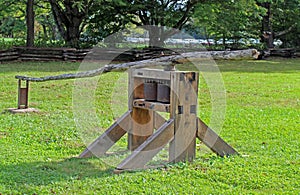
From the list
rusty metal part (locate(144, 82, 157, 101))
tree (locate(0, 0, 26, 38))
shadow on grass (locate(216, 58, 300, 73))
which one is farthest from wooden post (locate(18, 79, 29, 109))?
tree (locate(0, 0, 26, 38))

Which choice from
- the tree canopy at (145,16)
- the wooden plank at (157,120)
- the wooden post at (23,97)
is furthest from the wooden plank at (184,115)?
the tree canopy at (145,16)

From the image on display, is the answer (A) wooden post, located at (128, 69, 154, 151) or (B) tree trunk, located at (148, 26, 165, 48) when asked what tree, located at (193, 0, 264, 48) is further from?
(A) wooden post, located at (128, 69, 154, 151)

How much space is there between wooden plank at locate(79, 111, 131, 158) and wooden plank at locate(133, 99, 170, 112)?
0.73 feet

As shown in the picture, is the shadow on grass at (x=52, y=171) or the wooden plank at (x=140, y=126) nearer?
the shadow on grass at (x=52, y=171)

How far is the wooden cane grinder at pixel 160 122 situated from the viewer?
5.80 meters

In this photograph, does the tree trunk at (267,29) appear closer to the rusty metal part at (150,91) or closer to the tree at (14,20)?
the tree at (14,20)

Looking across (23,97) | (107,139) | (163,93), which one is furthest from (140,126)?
(23,97)

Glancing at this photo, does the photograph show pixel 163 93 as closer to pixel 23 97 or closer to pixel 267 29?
pixel 23 97

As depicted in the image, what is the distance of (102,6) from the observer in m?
26.9

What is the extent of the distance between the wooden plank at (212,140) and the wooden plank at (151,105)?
45cm

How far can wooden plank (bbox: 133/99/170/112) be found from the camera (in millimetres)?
6008

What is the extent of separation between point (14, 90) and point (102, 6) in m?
14.9

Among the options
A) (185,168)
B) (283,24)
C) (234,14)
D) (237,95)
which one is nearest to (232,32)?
(234,14)

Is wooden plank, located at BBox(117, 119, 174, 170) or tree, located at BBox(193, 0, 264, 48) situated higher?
tree, located at BBox(193, 0, 264, 48)
